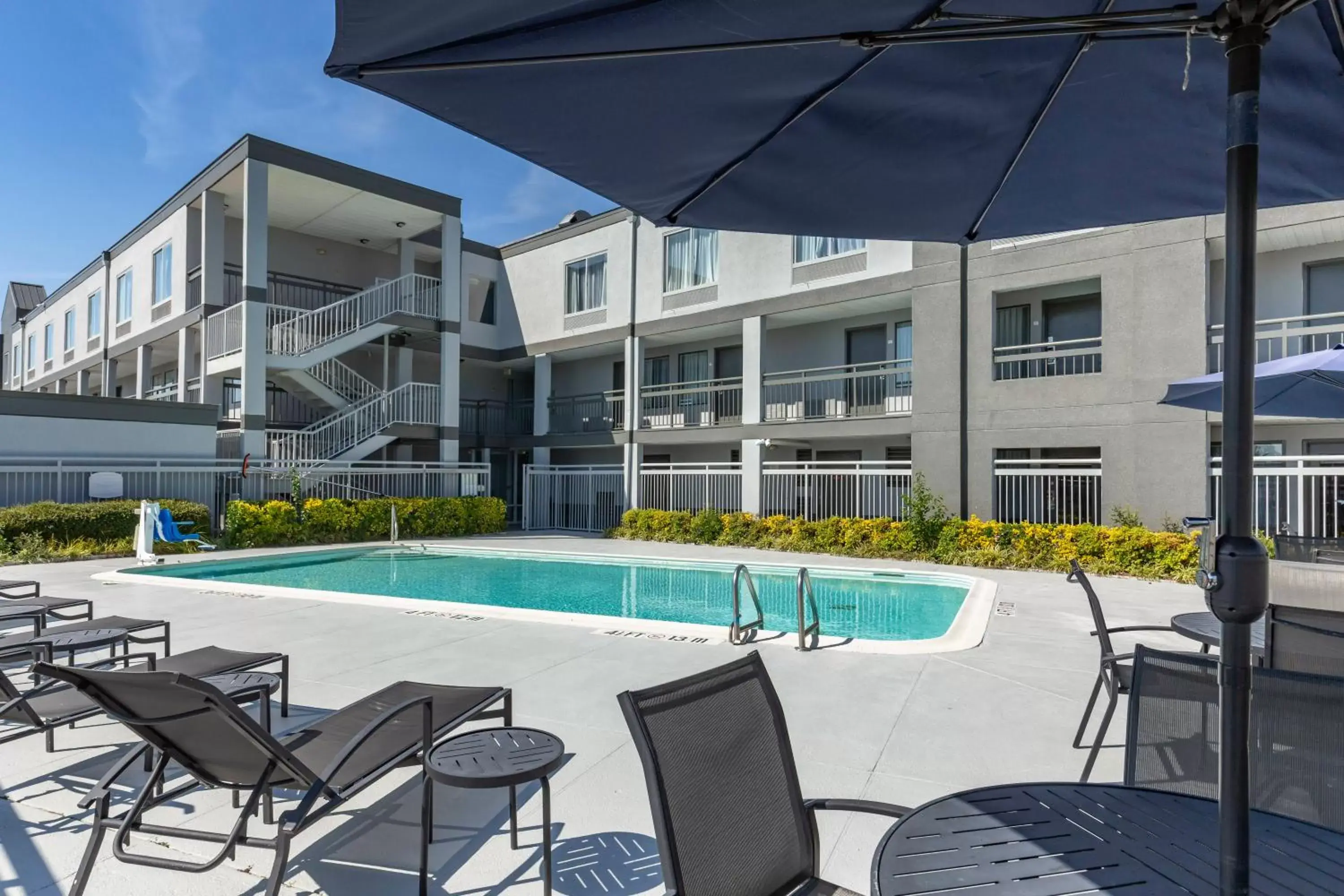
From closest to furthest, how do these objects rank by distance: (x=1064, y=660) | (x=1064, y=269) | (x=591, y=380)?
(x=1064, y=660) < (x=1064, y=269) < (x=591, y=380)

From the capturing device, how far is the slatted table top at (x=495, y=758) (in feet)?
8.51

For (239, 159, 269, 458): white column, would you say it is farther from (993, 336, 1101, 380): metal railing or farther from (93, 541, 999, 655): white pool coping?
(993, 336, 1101, 380): metal railing

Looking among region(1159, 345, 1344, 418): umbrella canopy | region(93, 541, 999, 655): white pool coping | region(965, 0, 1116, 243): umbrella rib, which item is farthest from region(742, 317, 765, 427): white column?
region(965, 0, 1116, 243): umbrella rib

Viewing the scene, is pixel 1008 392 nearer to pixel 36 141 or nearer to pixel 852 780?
pixel 852 780

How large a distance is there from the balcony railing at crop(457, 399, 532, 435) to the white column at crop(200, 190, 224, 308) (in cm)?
696

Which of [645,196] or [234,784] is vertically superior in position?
[645,196]

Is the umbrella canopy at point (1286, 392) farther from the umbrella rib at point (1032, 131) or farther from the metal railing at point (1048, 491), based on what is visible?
the metal railing at point (1048, 491)

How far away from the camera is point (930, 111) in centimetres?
273

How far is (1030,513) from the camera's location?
14156 millimetres

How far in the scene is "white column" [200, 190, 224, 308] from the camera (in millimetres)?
19172

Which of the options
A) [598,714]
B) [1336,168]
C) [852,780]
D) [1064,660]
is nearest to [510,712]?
[598,714]

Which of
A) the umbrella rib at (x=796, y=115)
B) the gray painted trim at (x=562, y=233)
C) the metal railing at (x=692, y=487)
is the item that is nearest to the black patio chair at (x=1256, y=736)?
the umbrella rib at (x=796, y=115)

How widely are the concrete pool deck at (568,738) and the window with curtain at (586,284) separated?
1460cm

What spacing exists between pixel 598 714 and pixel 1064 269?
504 inches
